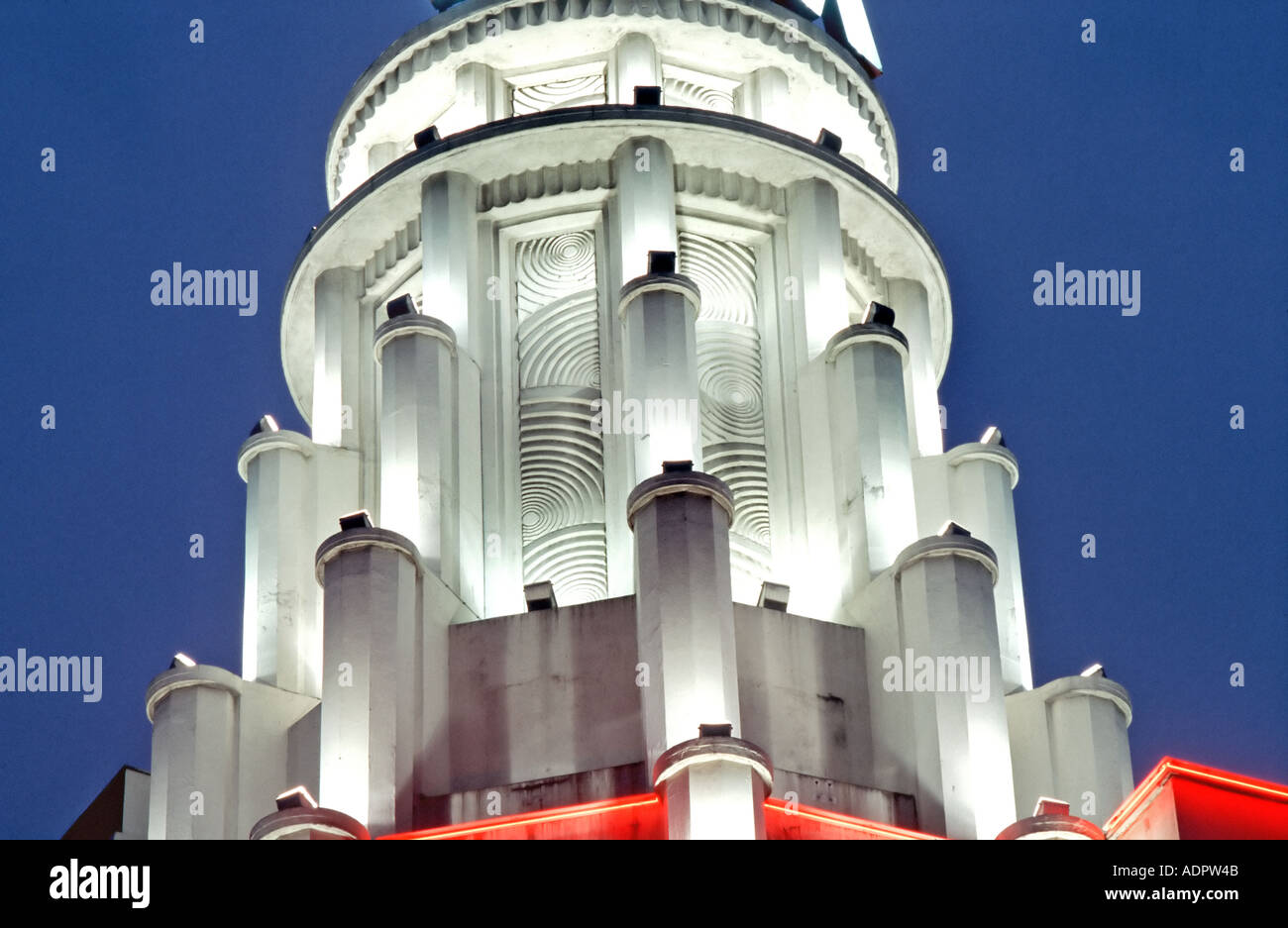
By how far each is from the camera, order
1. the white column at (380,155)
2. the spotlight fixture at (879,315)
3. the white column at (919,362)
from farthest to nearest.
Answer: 1. the white column at (380,155)
2. the white column at (919,362)
3. the spotlight fixture at (879,315)

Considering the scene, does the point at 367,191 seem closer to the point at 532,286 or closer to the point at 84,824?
the point at 532,286

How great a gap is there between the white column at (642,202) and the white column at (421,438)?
3.76 meters

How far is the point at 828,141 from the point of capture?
182ft

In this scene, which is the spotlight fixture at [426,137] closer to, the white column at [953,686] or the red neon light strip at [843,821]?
the white column at [953,686]

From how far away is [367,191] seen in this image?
5469 centimetres

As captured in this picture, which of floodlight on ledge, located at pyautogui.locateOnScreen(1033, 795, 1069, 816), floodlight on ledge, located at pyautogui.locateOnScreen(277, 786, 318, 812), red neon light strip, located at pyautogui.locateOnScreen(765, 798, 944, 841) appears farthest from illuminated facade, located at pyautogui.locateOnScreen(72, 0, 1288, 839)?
floodlight on ledge, located at pyautogui.locateOnScreen(1033, 795, 1069, 816)

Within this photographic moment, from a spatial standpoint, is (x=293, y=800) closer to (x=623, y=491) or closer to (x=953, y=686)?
(x=623, y=491)

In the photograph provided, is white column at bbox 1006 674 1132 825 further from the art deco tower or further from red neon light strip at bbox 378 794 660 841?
red neon light strip at bbox 378 794 660 841

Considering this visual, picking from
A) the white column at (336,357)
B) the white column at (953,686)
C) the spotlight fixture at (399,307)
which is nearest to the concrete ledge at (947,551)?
the white column at (953,686)

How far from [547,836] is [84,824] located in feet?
49.7

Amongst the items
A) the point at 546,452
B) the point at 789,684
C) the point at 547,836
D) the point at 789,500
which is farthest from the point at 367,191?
the point at 547,836

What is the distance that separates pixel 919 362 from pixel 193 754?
16662 millimetres

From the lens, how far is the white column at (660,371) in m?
48.3

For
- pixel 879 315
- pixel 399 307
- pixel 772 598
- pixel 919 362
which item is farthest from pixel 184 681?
pixel 919 362
